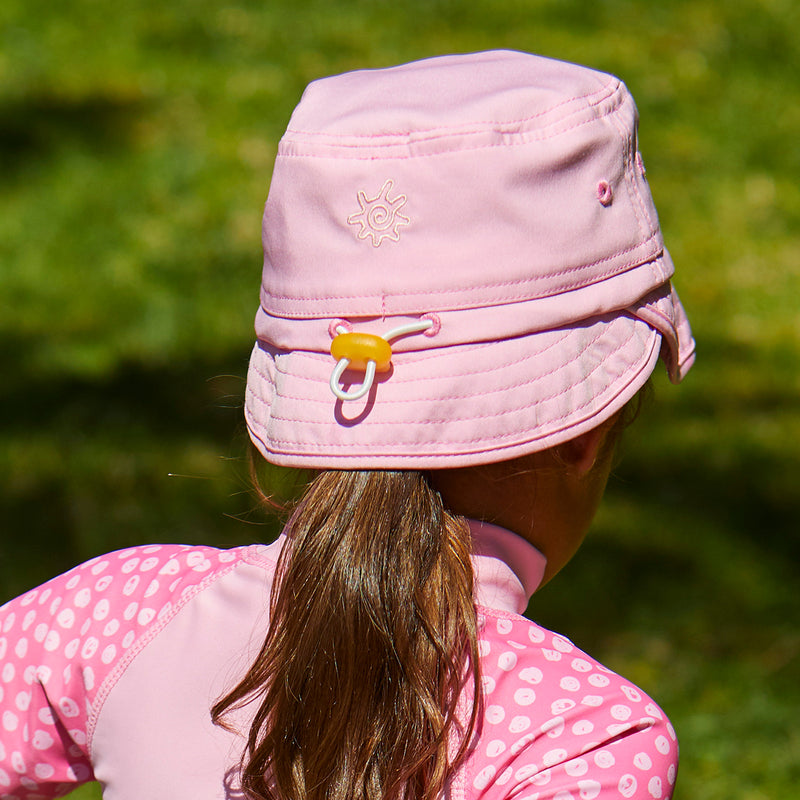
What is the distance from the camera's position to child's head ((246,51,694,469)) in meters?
1.30

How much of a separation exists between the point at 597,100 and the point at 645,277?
209 millimetres

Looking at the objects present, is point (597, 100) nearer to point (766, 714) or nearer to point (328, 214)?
point (328, 214)

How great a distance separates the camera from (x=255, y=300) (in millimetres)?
5094

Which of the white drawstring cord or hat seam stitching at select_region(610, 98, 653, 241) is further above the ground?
hat seam stitching at select_region(610, 98, 653, 241)

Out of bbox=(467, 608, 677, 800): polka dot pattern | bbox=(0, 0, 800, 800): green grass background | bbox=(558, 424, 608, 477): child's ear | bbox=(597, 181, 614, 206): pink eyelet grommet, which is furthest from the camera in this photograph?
bbox=(0, 0, 800, 800): green grass background

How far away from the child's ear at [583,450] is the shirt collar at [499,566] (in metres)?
0.12

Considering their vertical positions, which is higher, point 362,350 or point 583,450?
point 362,350

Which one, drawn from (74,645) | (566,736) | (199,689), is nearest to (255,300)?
(74,645)

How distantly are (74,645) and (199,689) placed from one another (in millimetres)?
185

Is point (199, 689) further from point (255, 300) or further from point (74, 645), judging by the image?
point (255, 300)

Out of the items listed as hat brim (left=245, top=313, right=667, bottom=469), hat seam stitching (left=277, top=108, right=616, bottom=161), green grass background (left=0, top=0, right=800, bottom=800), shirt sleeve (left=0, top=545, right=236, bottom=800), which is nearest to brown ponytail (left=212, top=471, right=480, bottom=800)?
hat brim (left=245, top=313, right=667, bottom=469)

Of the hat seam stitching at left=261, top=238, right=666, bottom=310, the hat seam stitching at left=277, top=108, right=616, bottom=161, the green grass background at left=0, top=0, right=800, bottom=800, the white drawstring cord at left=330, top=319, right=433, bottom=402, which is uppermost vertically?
the hat seam stitching at left=277, top=108, right=616, bottom=161

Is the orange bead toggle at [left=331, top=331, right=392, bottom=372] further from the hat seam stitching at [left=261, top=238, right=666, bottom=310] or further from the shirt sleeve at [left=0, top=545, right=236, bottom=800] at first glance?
the shirt sleeve at [left=0, top=545, right=236, bottom=800]

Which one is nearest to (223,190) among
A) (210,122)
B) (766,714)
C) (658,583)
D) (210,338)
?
(210,122)
